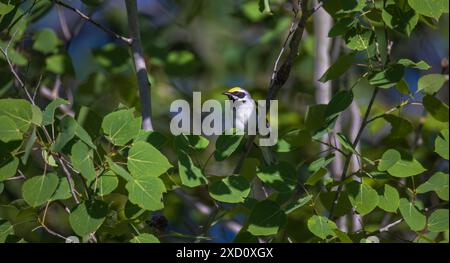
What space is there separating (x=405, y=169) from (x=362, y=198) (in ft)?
0.66

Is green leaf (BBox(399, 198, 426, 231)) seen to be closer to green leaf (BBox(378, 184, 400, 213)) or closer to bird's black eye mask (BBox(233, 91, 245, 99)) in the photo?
green leaf (BBox(378, 184, 400, 213))

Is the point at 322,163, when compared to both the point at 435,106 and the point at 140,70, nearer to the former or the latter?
the point at 435,106

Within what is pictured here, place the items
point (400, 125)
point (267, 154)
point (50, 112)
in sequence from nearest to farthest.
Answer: point (50, 112)
point (267, 154)
point (400, 125)

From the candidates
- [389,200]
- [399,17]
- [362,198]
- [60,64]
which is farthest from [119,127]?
[60,64]

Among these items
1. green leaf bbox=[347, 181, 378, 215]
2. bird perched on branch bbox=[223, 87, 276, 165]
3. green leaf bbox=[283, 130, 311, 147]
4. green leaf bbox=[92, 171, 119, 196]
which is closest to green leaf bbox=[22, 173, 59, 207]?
green leaf bbox=[92, 171, 119, 196]

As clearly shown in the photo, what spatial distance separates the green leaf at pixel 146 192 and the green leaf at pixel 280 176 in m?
0.46

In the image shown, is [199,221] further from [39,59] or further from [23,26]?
[23,26]

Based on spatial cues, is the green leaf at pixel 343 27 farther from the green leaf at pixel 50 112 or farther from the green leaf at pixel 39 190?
the green leaf at pixel 39 190

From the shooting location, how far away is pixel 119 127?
2.79m

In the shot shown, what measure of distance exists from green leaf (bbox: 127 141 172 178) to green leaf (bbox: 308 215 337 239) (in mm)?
592

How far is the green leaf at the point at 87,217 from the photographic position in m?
2.69

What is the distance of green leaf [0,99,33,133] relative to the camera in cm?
269

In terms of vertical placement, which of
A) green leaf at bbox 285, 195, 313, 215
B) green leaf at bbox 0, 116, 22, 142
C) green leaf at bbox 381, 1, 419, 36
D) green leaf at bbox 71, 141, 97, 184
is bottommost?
green leaf at bbox 285, 195, 313, 215
